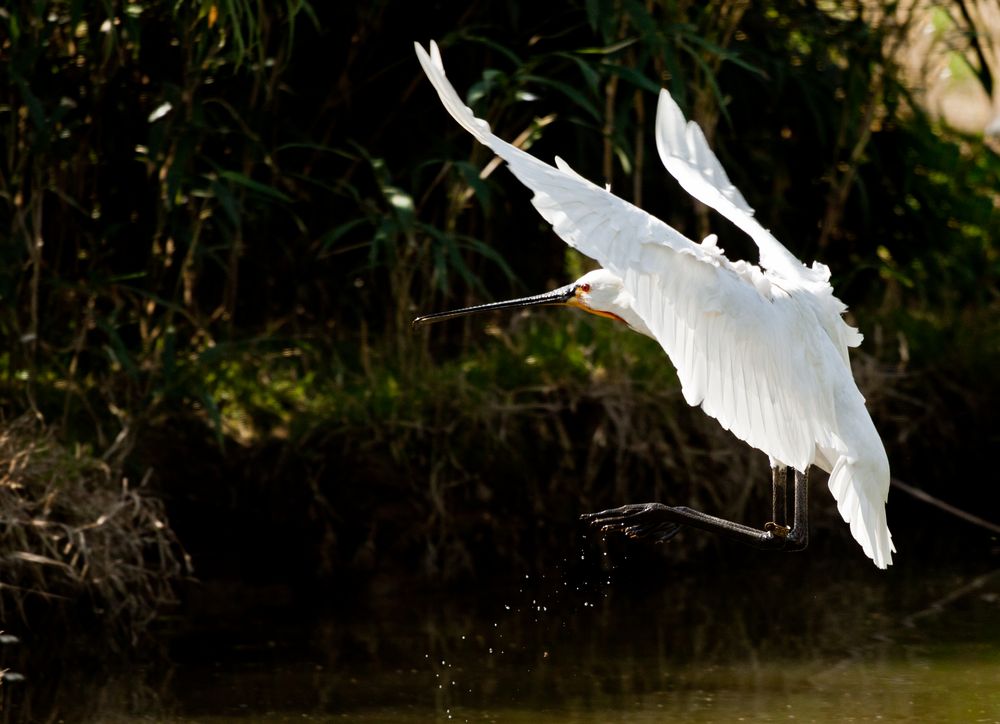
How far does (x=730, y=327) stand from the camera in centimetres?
414

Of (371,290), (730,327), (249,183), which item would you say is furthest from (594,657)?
(371,290)

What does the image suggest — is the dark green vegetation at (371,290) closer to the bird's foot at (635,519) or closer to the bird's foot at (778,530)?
the bird's foot at (778,530)

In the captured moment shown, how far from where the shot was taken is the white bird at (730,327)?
3.83 m

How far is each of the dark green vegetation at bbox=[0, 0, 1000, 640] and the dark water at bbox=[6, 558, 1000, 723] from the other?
0.97 ft

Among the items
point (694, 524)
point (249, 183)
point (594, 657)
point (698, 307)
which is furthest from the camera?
point (249, 183)

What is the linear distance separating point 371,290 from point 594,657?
2.28m

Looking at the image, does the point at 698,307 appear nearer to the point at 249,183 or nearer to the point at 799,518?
the point at 799,518

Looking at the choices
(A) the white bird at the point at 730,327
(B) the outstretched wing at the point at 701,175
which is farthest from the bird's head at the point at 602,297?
(B) the outstretched wing at the point at 701,175

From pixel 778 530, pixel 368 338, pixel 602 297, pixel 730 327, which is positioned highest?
pixel 368 338

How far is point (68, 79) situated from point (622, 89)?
2.34 metres

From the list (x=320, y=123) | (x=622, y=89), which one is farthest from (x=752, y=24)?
(x=320, y=123)

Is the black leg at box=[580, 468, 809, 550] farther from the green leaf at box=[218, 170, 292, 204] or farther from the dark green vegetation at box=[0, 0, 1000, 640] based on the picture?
the green leaf at box=[218, 170, 292, 204]

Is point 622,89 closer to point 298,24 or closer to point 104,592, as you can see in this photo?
point 298,24

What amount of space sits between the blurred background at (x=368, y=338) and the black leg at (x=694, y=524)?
4.21 feet
